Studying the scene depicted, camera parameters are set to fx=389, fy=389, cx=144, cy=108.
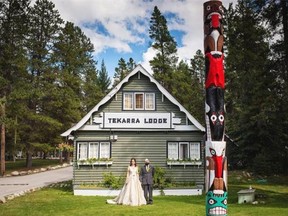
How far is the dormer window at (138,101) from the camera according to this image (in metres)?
23.5

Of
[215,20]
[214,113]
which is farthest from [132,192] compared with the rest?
[215,20]

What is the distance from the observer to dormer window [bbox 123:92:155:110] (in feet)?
77.2

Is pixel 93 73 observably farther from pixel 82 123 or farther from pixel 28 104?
pixel 82 123

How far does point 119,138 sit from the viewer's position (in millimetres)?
23359

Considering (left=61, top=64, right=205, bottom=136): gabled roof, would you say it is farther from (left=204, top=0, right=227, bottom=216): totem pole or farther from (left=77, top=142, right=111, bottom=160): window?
(left=204, top=0, right=227, bottom=216): totem pole

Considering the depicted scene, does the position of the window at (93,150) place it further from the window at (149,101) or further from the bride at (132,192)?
the bride at (132,192)

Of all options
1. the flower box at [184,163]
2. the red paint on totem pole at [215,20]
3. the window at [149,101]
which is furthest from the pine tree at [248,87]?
the red paint on totem pole at [215,20]

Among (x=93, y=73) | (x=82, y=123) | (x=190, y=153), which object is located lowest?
(x=190, y=153)

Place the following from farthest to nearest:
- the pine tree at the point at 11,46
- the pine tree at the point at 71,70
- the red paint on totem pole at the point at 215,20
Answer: the pine tree at the point at 71,70, the pine tree at the point at 11,46, the red paint on totem pole at the point at 215,20

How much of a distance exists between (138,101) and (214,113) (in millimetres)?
15447

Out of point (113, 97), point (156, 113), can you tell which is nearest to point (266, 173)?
point (156, 113)

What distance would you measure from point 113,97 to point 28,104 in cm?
1917

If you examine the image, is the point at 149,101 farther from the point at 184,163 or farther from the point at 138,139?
the point at 184,163

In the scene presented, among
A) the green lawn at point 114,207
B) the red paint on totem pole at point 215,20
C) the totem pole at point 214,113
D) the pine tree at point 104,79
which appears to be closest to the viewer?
the totem pole at point 214,113
